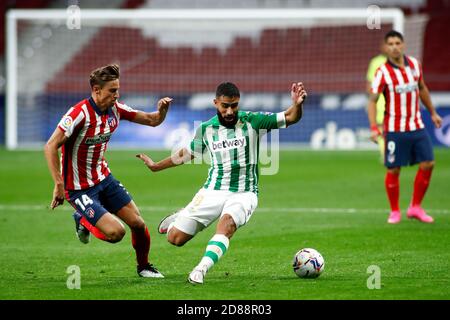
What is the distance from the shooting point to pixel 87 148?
27.7ft

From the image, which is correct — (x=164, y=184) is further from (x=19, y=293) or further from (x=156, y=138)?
(x=19, y=293)

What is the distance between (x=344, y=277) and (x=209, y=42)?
2055 centimetres

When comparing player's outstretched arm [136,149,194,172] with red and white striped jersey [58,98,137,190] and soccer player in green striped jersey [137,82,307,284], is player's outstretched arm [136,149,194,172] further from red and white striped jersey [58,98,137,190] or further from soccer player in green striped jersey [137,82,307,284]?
red and white striped jersey [58,98,137,190]

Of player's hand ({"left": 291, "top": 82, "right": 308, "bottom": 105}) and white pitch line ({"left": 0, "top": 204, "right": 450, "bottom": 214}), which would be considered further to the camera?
white pitch line ({"left": 0, "top": 204, "right": 450, "bottom": 214})

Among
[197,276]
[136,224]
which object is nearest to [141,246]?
[136,224]

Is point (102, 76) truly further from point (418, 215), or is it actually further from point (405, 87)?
point (418, 215)

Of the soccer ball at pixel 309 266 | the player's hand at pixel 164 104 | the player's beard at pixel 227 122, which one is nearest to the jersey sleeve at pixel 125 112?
the player's hand at pixel 164 104

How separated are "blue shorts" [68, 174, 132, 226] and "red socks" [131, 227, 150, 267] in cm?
31

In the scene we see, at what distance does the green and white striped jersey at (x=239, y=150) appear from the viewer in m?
8.40

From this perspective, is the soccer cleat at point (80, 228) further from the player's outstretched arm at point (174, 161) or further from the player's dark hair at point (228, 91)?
the player's dark hair at point (228, 91)

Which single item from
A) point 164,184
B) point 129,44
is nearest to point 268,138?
point 129,44

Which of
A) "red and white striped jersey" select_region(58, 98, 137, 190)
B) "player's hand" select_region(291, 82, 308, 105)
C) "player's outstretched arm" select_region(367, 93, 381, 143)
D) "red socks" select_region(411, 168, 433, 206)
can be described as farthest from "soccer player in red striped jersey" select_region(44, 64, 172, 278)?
"red socks" select_region(411, 168, 433, 206)

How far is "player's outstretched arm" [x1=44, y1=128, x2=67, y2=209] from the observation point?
304 inches

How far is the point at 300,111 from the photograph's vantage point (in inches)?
317
